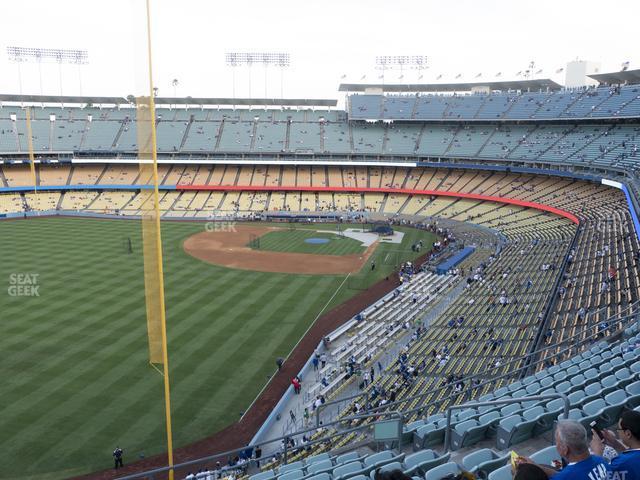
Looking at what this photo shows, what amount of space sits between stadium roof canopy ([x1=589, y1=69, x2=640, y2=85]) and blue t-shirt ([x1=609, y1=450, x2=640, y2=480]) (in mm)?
69177

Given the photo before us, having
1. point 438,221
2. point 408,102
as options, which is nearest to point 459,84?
point 408,102

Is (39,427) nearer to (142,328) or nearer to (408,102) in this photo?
(142,328)

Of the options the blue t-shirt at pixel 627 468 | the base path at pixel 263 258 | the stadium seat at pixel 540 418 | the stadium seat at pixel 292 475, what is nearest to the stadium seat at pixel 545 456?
the stadium seat at pixel 540 418

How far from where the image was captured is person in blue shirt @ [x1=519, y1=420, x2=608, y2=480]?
12.7ft

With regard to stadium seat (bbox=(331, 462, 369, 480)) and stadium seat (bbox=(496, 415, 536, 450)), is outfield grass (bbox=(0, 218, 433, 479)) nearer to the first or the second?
stadium seat (bbox=(331, 462, 369, 480))

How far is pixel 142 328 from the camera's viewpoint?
999 inches

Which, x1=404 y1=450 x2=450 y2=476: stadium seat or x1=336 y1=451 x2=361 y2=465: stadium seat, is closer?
x1=404 y1=450 x2=450 y2=476: stadium seat

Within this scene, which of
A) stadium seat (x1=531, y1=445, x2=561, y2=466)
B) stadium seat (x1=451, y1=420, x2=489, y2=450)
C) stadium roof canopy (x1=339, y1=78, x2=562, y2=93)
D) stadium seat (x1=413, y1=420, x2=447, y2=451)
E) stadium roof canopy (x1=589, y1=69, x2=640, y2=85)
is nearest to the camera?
→ stadium seat (x1=531, y1=445, x2=561, y2=466)

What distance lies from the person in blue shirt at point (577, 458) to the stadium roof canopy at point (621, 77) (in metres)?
69.5

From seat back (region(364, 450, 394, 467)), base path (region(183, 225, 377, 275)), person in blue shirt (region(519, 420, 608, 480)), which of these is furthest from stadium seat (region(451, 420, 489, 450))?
base path (region(183, 225, 377, 275))

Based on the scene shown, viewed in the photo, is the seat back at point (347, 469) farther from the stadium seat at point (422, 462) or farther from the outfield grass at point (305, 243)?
the outfield grass at point (305, 243)

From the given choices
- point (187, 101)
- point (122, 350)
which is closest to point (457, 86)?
point (187, 101)

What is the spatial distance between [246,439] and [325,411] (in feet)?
10.2

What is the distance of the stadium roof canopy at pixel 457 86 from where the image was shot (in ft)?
256
